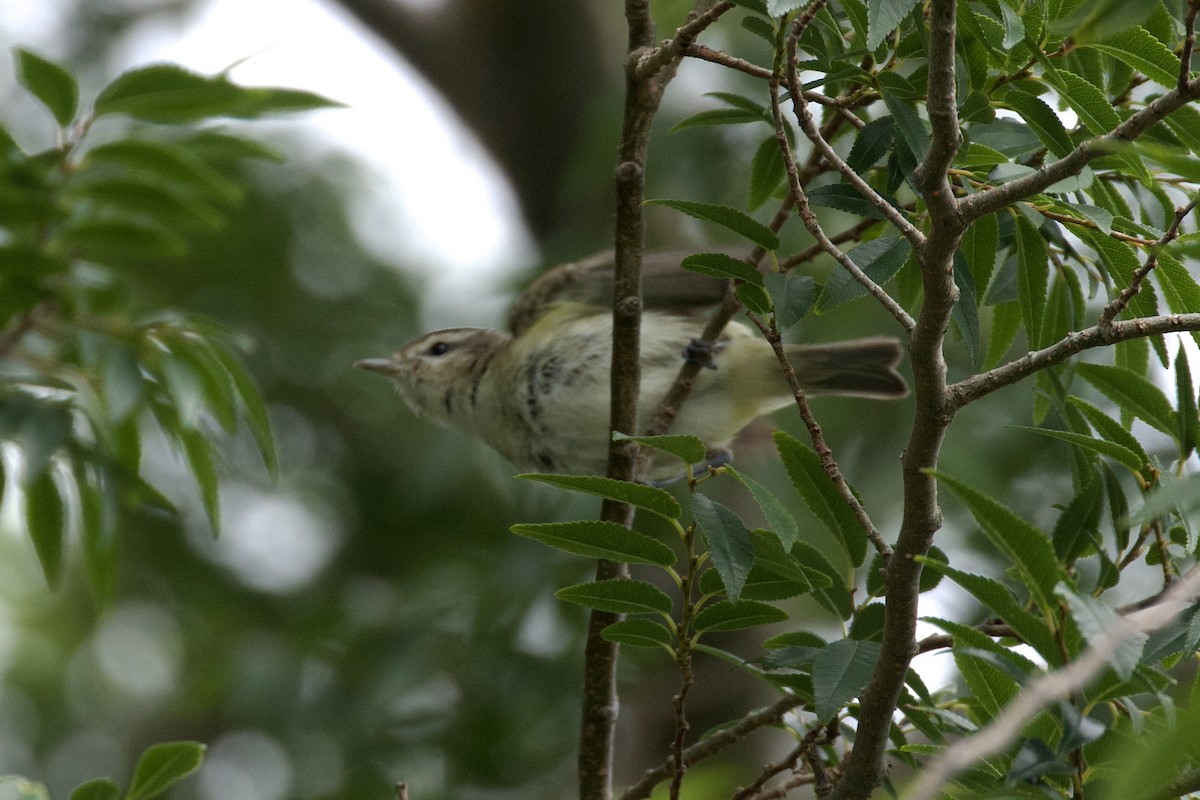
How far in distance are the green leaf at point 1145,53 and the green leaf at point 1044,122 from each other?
0.10 metres

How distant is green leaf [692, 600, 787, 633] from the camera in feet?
6.22

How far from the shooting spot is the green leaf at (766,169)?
7.72 feet

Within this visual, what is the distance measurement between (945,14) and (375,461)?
5.51 metres

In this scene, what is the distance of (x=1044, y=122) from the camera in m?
1.72

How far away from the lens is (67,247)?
2914mm

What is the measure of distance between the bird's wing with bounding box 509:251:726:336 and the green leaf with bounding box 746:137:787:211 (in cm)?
120

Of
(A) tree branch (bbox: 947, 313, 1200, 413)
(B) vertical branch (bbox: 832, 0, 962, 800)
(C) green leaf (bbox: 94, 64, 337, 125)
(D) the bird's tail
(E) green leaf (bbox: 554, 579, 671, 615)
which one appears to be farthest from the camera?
(D) the bird's tail

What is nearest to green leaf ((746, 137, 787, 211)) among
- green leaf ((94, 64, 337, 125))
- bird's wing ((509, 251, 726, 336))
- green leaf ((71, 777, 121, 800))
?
green leaf ((94, 64, 337, 125))

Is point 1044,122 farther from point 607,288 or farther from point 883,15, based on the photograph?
point 607,288

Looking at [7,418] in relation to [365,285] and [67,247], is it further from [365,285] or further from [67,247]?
[365,285]

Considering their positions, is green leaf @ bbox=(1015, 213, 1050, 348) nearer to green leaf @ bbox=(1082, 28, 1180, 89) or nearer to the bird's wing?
green leaf @ bbox=(1082, 28, 1180, 89)

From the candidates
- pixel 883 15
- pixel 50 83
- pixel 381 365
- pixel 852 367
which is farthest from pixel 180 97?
pixel 381 365

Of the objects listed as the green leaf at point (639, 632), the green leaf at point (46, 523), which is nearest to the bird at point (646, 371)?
the green leaf at point (46, 523)

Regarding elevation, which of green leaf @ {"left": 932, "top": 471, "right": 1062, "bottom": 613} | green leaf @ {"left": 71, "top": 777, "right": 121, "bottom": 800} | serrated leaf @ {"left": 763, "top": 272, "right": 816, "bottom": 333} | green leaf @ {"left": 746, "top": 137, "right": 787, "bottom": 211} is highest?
green leaf @ {"left": 746, "top": 137, "right": 787, "bottom": 211}
